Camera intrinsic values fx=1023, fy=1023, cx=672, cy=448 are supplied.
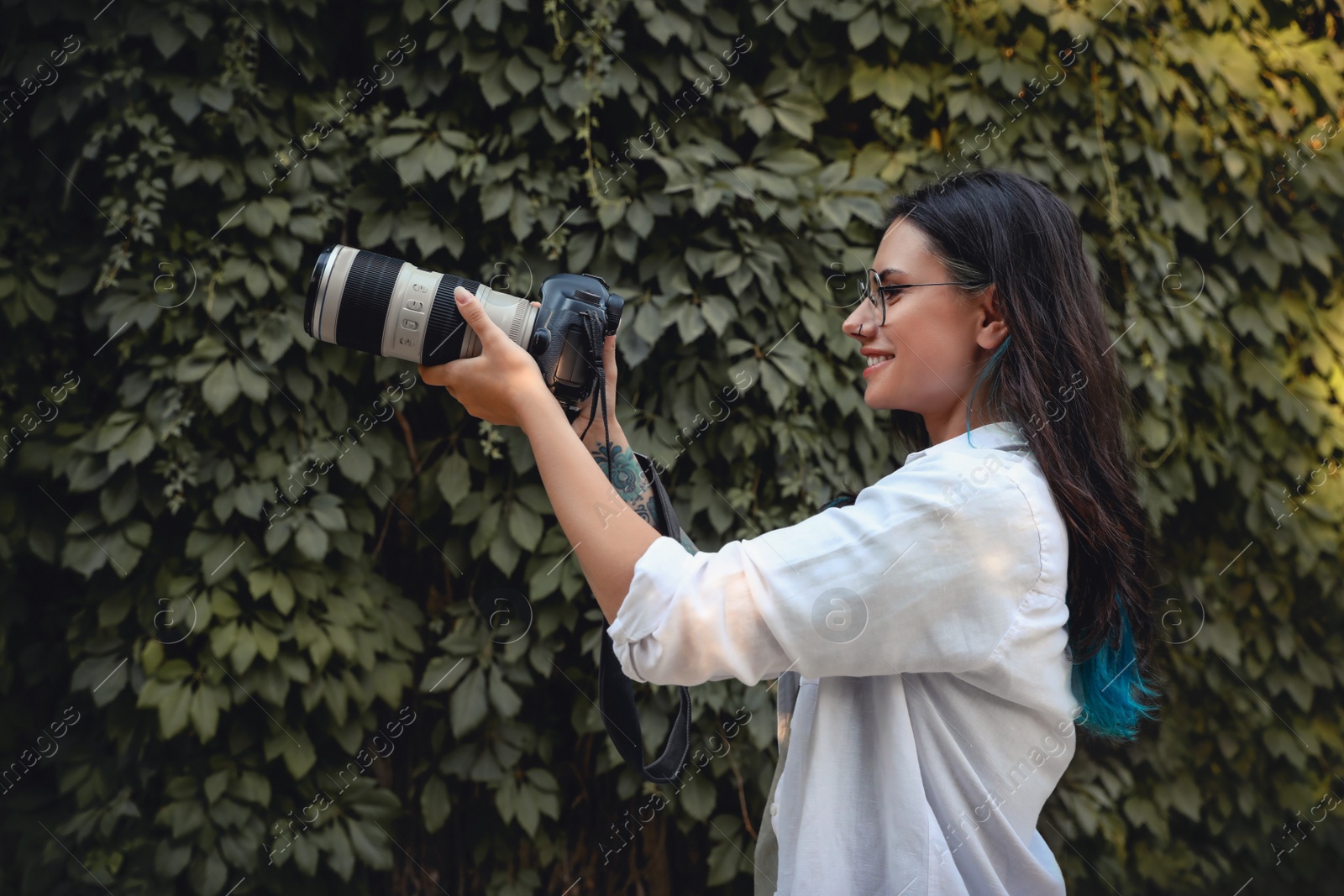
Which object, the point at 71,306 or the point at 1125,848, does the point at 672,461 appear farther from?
the point at 1125,848

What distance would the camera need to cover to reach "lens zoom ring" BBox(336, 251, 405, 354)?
1.34 meters

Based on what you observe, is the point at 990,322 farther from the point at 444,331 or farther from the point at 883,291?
the point at 444,331

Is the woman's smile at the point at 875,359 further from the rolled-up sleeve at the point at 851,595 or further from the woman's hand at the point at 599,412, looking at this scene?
the woman's hand at the point at 599,412

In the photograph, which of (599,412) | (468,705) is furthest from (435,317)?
(468,705)

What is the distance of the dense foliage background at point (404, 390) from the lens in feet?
7.30

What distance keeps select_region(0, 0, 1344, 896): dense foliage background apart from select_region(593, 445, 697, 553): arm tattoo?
88 cm

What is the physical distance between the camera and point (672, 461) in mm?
2391

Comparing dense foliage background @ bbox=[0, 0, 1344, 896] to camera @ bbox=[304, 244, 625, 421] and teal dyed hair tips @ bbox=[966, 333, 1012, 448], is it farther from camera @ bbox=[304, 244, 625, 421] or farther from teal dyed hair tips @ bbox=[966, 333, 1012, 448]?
teal dyed hair tips @ bbox=[966, 333, 1012, 448]

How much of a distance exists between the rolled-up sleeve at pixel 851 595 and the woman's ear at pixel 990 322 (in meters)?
0.23

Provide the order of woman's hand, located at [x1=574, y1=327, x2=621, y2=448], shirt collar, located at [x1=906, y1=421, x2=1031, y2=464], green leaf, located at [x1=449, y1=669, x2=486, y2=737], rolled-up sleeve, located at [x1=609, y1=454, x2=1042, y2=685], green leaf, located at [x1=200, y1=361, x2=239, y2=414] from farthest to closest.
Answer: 1. green leaf, located at [x1=449, y1=669, x2=486, y2=737]
2. green leaf, located at [x1=200, y1=361, x2=239, y2=414]
3. woman's hand, located at [x1=574, y1=327, x2=621, y2=448]
4. shirt collar, located at [x1=906, y1=421, x2=1031, y2=464]
5. rolled-up sleeve, located at [x1=609, y1=454, x2=1042, y2=685]

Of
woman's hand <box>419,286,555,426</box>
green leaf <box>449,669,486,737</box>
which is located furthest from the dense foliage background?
woman's hand <box>419,286,555,426</box>

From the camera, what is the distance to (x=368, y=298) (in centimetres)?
134

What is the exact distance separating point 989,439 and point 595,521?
1.49 ft

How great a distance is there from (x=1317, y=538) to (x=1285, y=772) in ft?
2.24
